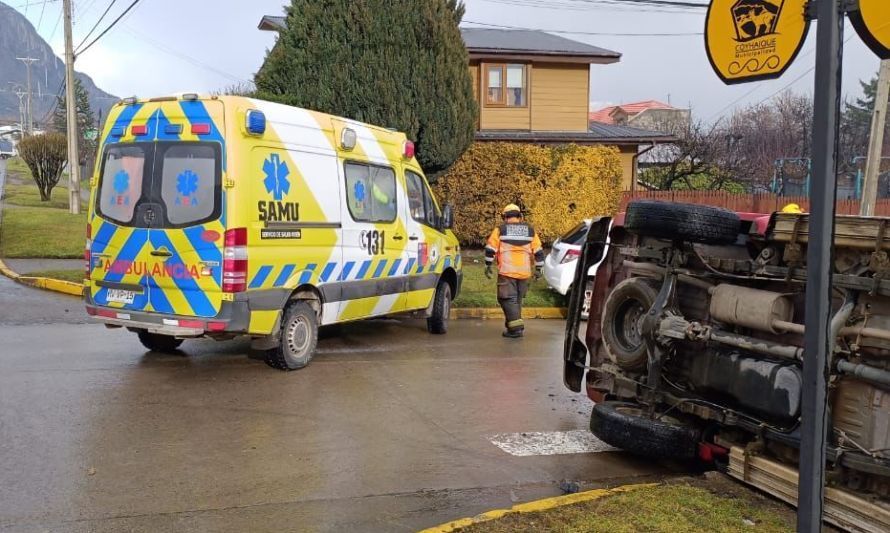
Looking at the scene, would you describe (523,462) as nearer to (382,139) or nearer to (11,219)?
(382,139)

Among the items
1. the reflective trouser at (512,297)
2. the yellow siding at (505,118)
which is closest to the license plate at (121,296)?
the reflective trouser at (512,297)

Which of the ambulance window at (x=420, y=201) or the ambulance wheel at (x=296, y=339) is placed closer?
the ambulance wheel at (x=296, y=339)

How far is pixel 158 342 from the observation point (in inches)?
331

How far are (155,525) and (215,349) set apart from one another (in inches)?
191

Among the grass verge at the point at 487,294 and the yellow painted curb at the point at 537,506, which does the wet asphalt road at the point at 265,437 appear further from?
the grass verge at the point at 487,294

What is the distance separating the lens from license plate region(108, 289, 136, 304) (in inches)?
292

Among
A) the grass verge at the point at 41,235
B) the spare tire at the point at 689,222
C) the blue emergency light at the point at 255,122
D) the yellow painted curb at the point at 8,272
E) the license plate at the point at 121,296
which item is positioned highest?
the blue emergency light at the point at 255,122

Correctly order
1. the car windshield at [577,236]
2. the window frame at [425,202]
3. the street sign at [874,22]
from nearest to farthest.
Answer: the street sign at [874,22], the window frame at [425,202], the car windshield at [577,236]

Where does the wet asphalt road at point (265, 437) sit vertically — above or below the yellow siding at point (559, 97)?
below

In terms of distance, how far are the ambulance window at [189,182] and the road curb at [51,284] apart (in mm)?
5323

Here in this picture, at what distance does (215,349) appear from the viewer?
880cm

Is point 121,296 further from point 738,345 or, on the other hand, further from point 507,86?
point 507,86

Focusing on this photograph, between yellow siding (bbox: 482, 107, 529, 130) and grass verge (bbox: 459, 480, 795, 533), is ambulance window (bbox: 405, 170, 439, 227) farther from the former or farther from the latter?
yellow siding (bbox: 482, 107, 529, 130)

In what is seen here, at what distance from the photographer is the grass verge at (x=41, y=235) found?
14758mm
